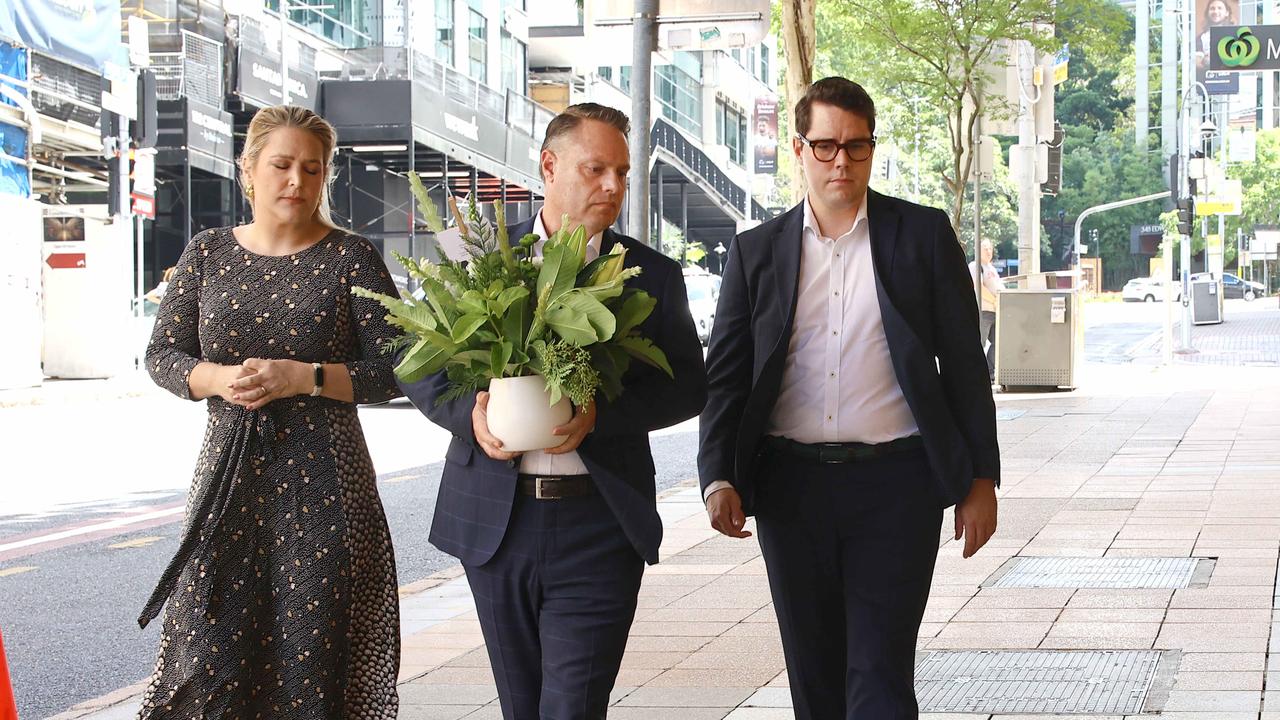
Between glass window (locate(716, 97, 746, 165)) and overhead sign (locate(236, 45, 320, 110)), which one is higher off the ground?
glass window (locate(716, 97, 746, 165))

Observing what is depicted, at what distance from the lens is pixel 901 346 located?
3.86 m

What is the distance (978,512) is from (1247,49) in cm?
2073

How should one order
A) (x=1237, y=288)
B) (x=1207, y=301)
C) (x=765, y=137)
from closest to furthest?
(x=1207, y=301), (x=765, y=137), (x=1237, y=288)

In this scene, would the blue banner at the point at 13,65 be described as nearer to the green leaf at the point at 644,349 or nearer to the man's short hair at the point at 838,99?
the man's short hair at the point at 838,99

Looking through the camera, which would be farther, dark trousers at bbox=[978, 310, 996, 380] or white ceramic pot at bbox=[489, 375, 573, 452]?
dark trousers at bbox=[978, 310, 996, 380]

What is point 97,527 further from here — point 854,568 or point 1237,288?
point 1237,288

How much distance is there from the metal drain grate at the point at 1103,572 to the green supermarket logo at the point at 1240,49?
15919 millimetres

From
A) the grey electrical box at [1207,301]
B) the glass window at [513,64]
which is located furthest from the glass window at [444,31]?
the grey electrical box at [1207,301]

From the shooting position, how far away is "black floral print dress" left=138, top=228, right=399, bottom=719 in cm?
404

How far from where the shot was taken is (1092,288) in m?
98.5

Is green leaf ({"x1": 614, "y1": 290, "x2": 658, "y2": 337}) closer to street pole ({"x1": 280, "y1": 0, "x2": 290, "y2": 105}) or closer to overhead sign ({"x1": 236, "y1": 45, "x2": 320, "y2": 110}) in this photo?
overhead sign ({"x1": 236, "y1": 45, "x2": 320, "y2": 110})

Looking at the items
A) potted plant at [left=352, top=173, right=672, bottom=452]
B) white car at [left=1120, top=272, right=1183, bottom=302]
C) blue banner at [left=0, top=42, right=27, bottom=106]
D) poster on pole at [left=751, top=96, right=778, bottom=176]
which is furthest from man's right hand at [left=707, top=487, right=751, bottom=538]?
white car at [left=1120, top=272, right=1183, bottom=302]

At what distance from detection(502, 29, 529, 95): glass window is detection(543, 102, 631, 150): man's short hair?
41842 mm

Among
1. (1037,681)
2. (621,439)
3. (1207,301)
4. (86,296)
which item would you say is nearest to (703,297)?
(86,296)
